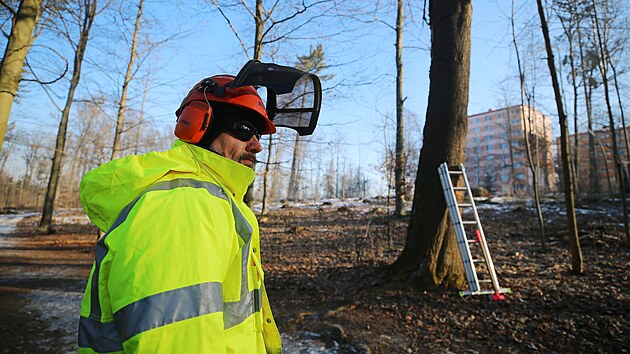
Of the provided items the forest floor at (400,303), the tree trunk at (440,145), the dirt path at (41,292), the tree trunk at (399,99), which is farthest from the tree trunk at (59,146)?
the tree trunk at (440,145)

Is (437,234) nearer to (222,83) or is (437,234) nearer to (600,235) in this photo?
(222,83)

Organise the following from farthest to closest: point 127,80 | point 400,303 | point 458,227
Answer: point 127,80 → point 458,227 → point 400,303

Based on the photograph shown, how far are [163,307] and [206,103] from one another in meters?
0.96

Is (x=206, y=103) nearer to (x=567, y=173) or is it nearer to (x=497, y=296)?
(x=497, y=296)

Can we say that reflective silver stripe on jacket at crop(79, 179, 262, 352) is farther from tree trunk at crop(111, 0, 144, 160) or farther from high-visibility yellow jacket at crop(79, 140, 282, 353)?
tree trunk at crop(111, 0, 144, 160)

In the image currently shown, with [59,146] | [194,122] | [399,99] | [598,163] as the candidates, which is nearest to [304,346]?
[194,122]

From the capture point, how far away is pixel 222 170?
1448mm

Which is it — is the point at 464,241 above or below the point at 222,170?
below

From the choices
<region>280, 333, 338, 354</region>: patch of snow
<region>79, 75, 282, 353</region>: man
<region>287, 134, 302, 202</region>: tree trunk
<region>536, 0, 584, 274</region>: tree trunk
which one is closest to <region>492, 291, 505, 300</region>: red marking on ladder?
<region>536, 0, 584, 274</region>: tree trunk

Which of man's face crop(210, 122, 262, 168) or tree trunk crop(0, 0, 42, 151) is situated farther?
tree trunk crop(0, 0, 42, 151)

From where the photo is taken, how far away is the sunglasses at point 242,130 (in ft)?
5.31

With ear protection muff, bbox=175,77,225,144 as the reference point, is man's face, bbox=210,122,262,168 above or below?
below

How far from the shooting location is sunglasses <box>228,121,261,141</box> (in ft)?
5.31

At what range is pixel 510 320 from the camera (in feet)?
14.6
